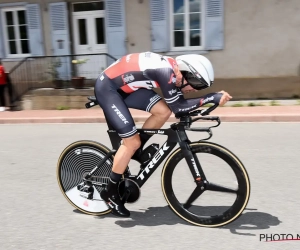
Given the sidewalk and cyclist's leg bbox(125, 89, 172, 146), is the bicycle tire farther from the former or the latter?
the sidewalk

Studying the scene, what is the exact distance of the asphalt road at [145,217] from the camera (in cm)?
294

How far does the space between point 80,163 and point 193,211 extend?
1202 millimetres

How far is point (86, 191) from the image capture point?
3.44 metres

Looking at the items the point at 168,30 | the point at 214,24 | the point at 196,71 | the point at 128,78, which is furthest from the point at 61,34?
the point at 196,71

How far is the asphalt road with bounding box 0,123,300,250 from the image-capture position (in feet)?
9.64

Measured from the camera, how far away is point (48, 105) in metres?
11.0

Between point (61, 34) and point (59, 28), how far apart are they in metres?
0.21

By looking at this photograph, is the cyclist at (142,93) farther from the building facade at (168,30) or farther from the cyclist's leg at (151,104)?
the building facade at (168,30)

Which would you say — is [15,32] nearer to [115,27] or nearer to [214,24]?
[115,27]

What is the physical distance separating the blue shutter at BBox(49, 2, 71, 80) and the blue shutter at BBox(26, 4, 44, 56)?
0.44 meters

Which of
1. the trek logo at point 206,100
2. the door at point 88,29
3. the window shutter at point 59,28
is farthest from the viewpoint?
the door at point 88,29

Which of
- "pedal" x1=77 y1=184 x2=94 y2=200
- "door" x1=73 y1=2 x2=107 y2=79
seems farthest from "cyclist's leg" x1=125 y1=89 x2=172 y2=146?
"door" x1=73 y1=2 x2=107 y2=79

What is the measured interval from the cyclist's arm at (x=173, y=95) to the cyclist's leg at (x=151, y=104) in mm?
251

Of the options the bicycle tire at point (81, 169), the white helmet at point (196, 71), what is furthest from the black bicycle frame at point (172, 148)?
the white helmet at point (196, 71)
